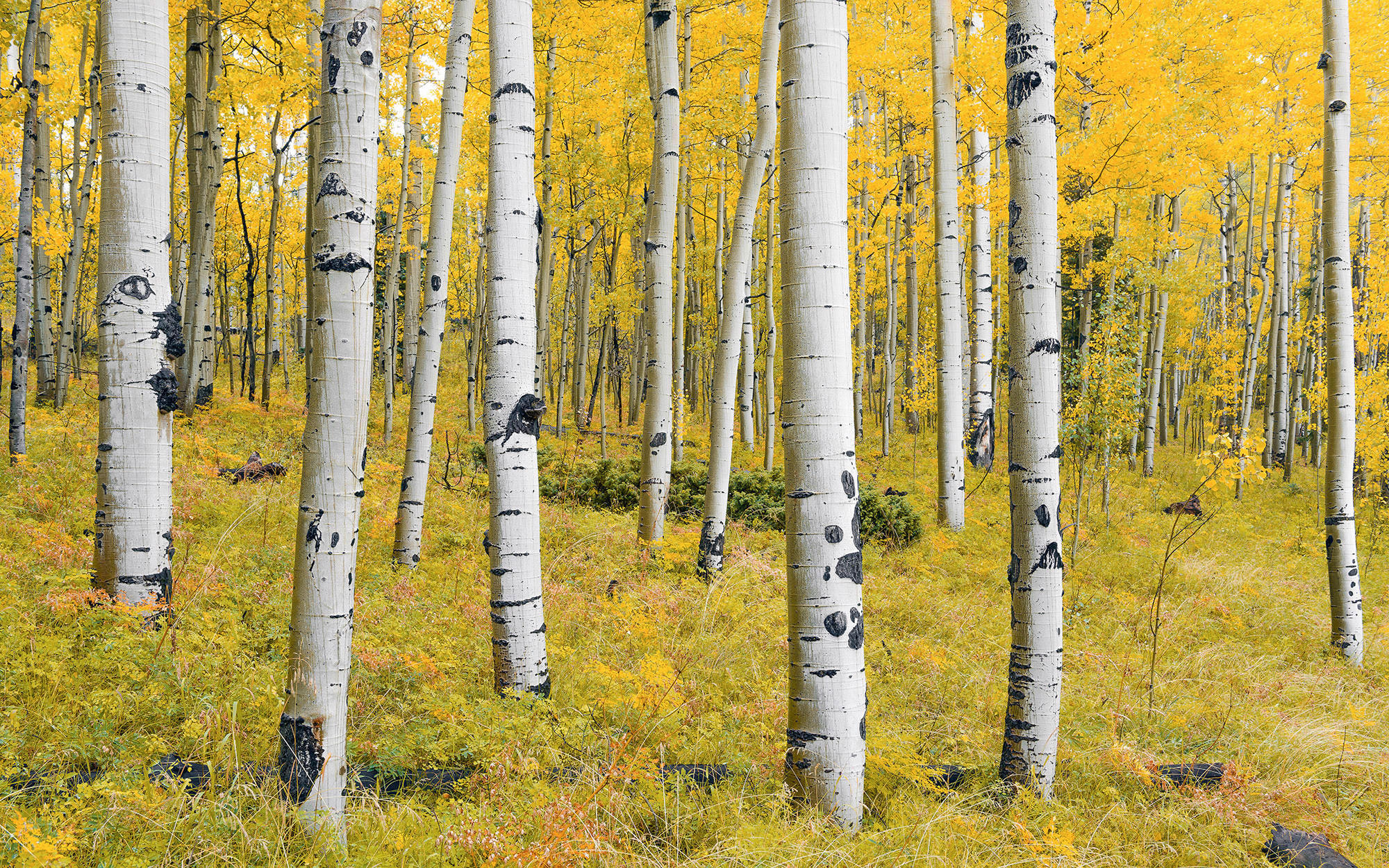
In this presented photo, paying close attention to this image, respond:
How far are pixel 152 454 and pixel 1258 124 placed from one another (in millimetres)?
16126

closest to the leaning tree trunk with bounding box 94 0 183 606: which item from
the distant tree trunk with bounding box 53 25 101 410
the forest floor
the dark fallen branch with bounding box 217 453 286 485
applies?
the forest floor

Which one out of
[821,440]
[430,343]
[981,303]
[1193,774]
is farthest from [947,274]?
[821,440]

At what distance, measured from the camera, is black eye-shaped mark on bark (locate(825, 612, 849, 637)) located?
2.67 metres

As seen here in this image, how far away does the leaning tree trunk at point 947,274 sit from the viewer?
888cm

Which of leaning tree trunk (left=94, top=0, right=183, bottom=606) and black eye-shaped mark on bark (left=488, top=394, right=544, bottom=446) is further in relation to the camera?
leaning tree trunk (left=94, top=0, right=183, bottom=606)

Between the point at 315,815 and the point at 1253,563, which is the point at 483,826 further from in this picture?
the point at 1253,563

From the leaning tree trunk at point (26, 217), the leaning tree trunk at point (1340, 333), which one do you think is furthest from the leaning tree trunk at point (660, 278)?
the leaning tree trunk at point (26, 217)

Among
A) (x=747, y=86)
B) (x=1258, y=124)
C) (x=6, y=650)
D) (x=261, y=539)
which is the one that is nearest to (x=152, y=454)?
(x=6, y=650)

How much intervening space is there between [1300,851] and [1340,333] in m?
5.27

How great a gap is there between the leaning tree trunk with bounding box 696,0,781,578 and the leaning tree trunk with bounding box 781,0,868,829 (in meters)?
3.99

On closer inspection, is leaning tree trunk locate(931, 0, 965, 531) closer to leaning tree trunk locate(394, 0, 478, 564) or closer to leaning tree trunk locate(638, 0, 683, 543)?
leaning tree trunk locate(638, 0, 683, 543)

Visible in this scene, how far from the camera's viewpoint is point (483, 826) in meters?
2.37

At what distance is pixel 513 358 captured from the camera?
370 cm

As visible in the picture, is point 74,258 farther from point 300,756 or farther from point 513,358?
point 300,756
